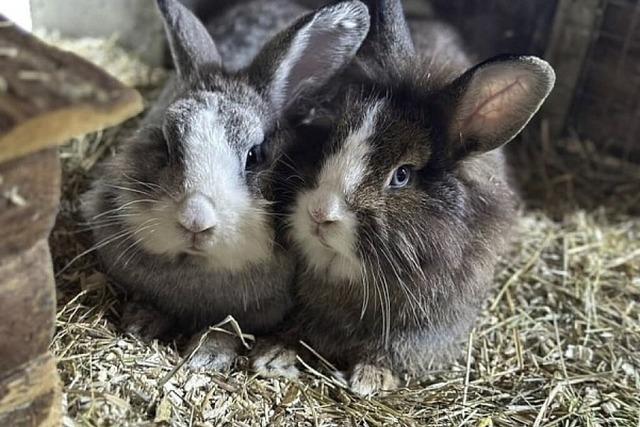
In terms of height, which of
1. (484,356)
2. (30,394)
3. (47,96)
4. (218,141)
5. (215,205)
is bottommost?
(484,356)

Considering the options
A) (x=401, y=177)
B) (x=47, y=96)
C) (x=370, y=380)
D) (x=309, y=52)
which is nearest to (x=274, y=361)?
(x=370, y=380)

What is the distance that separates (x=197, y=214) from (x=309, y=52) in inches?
31.1

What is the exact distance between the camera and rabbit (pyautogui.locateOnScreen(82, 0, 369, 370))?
8.46 feet

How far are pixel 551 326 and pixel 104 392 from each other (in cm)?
174

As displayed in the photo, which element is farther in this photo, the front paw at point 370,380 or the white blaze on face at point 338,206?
the front paw at point 370,380

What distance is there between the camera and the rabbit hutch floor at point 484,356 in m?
2.57

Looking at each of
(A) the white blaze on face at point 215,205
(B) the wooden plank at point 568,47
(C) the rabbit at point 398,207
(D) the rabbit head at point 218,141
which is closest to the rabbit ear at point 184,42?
A: (D) the rabbit head at point 218,141

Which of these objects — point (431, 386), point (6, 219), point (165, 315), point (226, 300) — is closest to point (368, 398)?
point (431, 386)

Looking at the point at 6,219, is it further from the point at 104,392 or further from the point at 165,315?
the point at 165,315

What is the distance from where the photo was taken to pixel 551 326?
10.8ft

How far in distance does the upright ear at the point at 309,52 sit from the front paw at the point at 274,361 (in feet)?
2.68

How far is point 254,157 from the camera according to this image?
275 centimetres

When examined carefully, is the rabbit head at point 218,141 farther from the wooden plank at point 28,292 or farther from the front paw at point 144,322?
the wooden plank at point 28,292

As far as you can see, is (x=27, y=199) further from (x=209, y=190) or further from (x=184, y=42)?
(x=184, y=42)
